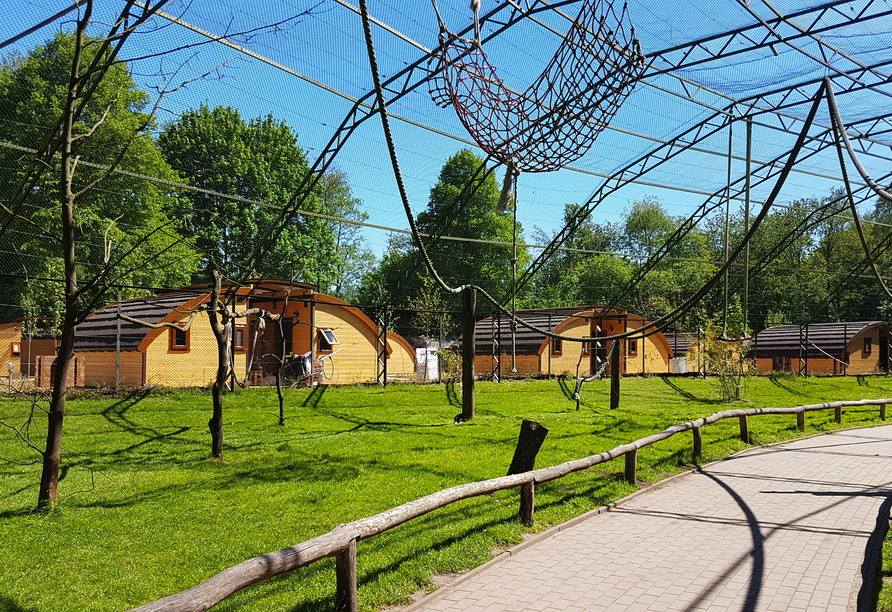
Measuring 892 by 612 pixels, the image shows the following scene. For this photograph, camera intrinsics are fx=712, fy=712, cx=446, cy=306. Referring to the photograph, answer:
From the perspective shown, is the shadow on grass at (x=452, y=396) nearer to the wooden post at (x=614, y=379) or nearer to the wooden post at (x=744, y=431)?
the wooden post at (x=614, y=379)

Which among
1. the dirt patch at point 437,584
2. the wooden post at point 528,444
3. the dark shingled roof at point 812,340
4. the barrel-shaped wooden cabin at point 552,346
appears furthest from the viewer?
the dark shingled roof at point 812,340

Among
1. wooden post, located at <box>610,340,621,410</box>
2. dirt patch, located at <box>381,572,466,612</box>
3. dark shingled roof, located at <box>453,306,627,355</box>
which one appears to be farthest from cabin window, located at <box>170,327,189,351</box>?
dirt patch, located at <box>381,572,466,612</box>

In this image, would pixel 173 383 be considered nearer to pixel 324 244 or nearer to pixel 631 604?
pixel 631 604

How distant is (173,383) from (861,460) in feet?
41.0

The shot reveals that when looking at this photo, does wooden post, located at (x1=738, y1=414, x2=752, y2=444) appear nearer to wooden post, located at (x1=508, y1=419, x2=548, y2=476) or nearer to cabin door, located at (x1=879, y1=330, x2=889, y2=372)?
wooden post, located at (x1=508, y1=419, x2=548, y2=476)

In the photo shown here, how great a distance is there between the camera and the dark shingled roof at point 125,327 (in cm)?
1495

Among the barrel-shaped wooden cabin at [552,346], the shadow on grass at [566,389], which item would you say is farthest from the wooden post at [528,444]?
the barrel-shaped wooden cabin at [552,346]

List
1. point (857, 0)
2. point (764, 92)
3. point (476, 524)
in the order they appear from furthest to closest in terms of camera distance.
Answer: point (764, 92) < point (857, 0) < point (476, 524)

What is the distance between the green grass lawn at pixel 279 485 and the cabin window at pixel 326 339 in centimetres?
430

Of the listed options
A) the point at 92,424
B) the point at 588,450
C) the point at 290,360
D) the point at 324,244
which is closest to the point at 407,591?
the point at 588,450

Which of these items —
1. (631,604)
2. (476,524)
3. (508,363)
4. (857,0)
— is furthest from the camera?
(508,363)

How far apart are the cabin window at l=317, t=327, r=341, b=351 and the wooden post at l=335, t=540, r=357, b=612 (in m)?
15.1

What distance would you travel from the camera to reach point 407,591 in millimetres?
4410

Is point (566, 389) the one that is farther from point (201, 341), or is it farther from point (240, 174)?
point (240, 174)
